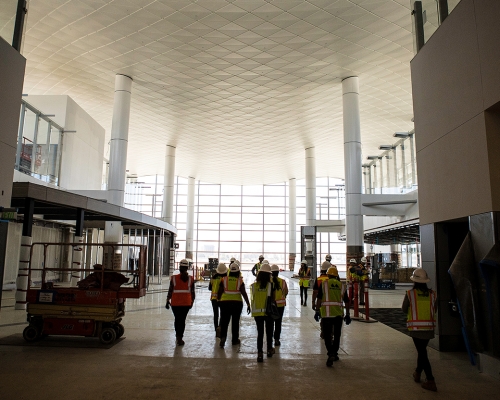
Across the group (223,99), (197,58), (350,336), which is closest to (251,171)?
(223,99)

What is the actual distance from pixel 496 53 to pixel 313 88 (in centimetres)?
1884

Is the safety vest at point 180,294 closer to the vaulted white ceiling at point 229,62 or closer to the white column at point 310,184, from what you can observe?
the vaulted white ceiling at point 229,62

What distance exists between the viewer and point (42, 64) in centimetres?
2164

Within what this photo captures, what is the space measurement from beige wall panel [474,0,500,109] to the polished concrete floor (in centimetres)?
456

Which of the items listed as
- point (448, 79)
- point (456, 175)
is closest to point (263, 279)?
point (456, 175)

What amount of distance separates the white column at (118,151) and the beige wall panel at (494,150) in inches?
713

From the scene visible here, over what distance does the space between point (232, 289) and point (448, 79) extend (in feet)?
19.9

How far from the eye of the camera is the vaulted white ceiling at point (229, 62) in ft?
56.3

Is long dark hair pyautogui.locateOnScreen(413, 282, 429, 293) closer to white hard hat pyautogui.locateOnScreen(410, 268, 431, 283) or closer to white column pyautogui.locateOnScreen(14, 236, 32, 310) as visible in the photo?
white hard hat pyautogui.locateOnScreen(410, 268, 431, 283)

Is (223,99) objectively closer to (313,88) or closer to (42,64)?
(313,88)

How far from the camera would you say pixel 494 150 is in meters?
6.59

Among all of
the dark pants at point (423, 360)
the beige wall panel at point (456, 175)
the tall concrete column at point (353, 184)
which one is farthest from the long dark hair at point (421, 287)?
the tall concrete column at point (353, 184)

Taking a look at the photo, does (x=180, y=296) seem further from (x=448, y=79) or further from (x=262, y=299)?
(x=448, y=79)

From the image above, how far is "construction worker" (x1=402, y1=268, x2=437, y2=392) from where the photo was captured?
597 centimetres
